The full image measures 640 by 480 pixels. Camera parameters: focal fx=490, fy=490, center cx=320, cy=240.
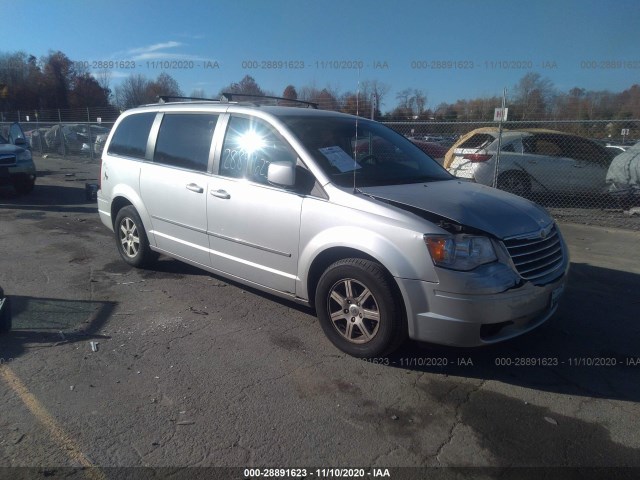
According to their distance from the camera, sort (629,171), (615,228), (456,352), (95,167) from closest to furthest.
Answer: (456,352), (615,228), (629,171), (95,167)

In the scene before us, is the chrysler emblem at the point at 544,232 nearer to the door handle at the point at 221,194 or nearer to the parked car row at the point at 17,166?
the door handle at the point at 221,194

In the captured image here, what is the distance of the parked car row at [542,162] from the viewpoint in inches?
416

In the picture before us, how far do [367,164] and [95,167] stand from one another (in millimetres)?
17064

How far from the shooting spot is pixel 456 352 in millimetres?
3971

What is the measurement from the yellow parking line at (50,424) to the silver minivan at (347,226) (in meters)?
1.91

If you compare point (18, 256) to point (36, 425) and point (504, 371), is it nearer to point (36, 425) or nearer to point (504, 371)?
point (36, 425)

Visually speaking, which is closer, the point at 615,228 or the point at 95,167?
the point at 615,228

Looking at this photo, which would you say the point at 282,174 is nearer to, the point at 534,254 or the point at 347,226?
the point at 347,226

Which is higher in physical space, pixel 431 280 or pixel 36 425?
pixel 431 280

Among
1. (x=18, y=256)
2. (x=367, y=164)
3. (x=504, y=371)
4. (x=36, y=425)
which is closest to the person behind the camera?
(x=36, y=425)

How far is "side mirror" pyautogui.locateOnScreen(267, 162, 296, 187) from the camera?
3896 mm

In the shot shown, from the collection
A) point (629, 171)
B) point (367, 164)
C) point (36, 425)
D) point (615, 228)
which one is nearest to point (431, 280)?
point (367, 164)

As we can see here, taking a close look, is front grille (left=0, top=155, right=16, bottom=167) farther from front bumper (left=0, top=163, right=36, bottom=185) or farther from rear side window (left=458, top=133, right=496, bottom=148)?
rear side window (left=458, top=133, right=496, bottom=148)

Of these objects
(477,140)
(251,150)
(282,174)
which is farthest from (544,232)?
(477,140)
